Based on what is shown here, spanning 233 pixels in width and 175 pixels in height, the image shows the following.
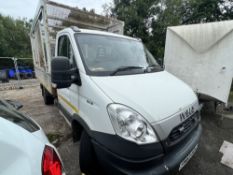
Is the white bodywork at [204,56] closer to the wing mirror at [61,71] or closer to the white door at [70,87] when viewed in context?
the white door at [70,87]

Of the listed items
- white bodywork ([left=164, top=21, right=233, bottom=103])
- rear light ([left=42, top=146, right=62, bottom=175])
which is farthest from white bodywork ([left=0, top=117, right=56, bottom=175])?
white bodywork ([left=164, top=21, right=233, bottom=103])

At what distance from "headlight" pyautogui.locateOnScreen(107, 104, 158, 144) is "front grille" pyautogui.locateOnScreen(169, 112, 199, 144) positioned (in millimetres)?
260

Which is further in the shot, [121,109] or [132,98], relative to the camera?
[132,98]

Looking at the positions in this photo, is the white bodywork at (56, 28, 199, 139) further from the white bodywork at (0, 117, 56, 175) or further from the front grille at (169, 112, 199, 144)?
the white bodywork at (0, 117, 56, 175)

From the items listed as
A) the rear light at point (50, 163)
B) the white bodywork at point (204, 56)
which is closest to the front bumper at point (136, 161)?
the rear light at point (50, 163)

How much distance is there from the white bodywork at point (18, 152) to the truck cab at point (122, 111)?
2.22 feet

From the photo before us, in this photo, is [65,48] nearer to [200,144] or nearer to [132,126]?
[132,126]

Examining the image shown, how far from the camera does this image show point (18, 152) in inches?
34.6

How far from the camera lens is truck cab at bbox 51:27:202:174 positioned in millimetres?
1396

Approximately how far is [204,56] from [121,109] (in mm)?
3560

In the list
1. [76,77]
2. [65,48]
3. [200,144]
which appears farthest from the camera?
[200,144]

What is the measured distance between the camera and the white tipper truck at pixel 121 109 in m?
1.40

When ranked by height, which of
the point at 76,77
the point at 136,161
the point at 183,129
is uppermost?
the point at 76,77

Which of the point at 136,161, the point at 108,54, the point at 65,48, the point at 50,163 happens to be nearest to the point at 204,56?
the point at 108,54
